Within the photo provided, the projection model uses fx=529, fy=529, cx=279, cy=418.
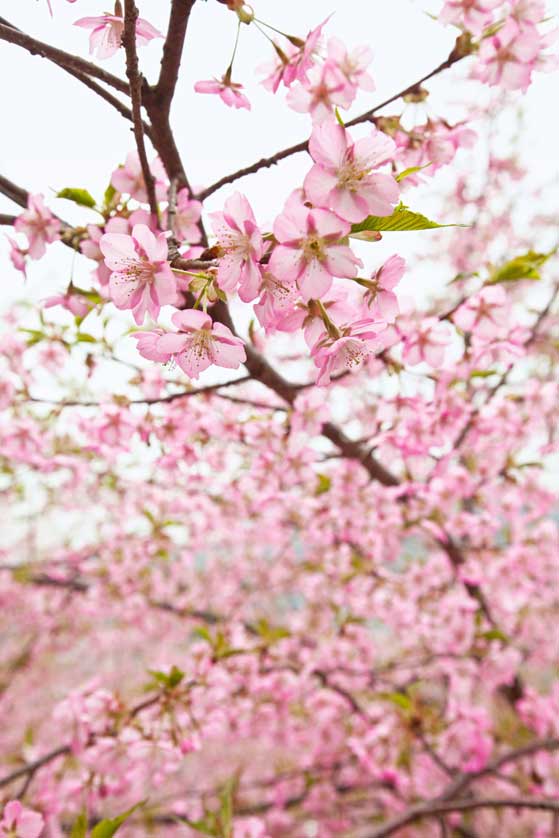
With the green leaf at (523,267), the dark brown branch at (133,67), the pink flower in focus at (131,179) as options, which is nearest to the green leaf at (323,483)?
the green leaf at (523,267)

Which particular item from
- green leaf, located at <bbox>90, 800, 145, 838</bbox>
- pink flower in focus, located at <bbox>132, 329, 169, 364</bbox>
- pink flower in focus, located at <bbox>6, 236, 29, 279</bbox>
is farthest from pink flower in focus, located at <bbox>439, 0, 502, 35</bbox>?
green leaf, located at <bbox>90, 800, 145, 838</bbox>

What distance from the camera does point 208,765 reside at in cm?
875

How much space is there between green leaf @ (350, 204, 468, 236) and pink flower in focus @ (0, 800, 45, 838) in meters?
1.71

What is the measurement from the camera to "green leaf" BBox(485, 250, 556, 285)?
1967 millimetres

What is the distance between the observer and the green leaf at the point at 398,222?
0.92m

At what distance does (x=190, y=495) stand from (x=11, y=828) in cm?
252

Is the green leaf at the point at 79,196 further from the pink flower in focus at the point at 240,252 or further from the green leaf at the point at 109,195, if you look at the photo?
the pink flower in focus at the point at 240,252

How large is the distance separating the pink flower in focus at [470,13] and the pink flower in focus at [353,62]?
264 millimetres

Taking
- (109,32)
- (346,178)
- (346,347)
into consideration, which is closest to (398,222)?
(346,178)

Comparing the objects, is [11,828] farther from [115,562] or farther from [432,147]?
[115,562]

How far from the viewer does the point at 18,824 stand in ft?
4.73

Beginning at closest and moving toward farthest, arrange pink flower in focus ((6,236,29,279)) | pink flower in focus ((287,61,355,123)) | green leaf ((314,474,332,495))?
1. pink flower in focus ((287,61,355,123))
2. pink flower in focus ((6,236,29,279))
3. green leaf ((314,474,332,495))

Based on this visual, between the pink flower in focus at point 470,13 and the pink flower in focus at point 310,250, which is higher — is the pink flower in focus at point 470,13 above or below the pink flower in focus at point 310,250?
above

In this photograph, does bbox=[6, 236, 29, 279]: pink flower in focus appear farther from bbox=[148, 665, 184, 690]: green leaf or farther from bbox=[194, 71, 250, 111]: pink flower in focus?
bbox=[148, 665, 184, 690]: green leaf
